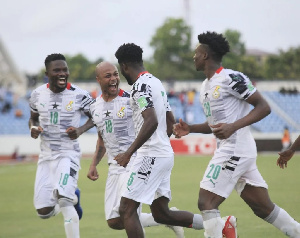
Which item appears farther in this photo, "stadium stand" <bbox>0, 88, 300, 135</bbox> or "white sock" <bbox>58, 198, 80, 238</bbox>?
"stadium stand" <bbox>0, 88, 300, 135</bbox>

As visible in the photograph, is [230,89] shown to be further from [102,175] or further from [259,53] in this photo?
[259,53]

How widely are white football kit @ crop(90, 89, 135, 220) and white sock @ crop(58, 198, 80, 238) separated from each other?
578 mm

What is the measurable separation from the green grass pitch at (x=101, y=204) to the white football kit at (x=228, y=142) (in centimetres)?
287

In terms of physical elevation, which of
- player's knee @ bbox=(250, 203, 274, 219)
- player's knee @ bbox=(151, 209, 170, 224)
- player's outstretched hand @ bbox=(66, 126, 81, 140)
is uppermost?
player's outstretched hand @ bbox=(66, 126, 81, 140)

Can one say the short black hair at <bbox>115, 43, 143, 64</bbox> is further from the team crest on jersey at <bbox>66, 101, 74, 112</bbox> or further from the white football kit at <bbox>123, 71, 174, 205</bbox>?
the team crest on jersey at <bbox>66, 101, 74, 112</bbox>

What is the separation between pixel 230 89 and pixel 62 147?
128 inches

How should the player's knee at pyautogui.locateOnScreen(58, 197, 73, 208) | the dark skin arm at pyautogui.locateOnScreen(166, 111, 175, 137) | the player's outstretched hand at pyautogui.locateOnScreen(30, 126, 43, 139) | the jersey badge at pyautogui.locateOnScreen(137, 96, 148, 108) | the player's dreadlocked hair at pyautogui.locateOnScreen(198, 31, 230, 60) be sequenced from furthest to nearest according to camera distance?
1. the player's outstretched hand at pyautogui.locateOnScreen(30, 126, 43, 139)
2. the player's knee at pyautogui.locateOnScreen(58, 197, 73, 208)
3. the dark skin arm at pyautogui.locateOnScreen(166, 111, 175, 137)
4. the player's dreadlocked hair at pyautogui.locateOnScreen(198, 31, 230, 60)
5. the jersey badge at pyautogui.locateOnScreen(137, 96, 148, 108)

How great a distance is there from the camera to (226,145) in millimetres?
8469

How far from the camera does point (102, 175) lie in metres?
26.5

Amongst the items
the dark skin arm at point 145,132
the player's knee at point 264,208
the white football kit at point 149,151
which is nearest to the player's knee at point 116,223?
the white football kit at point 149,151

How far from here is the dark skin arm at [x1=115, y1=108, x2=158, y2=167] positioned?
793 centimetres

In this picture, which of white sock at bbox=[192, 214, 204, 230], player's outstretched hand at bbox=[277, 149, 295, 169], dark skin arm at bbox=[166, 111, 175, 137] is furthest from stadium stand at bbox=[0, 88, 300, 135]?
player's outstretched hand at bbox=[277, 149, 295, 169]

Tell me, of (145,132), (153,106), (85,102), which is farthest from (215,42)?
(85,102)

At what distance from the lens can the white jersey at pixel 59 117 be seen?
10.7m
